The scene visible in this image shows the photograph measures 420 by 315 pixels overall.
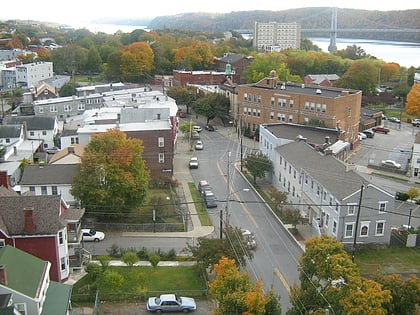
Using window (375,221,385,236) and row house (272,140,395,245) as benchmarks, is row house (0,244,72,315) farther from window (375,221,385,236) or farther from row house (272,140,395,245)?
window (375,221,385,236)

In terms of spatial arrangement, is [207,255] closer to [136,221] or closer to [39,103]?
[136,221]

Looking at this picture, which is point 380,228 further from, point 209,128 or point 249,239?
point 209,128

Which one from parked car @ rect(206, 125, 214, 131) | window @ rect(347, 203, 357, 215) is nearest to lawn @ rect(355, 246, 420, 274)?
window @ rect(347, 203, 357, 215)

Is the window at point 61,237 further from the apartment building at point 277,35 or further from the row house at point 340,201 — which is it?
the apartment building at point 277,35

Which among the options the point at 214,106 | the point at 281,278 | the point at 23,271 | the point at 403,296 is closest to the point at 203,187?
the point at 281,278

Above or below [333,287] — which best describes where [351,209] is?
below

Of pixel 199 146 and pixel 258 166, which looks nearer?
pixel 258 166

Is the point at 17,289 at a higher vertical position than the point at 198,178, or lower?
higher

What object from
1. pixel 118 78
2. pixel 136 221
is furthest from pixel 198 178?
pixel 118 78
